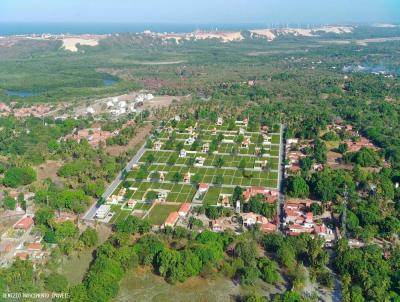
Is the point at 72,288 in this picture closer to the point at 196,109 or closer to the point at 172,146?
the point at 172,146

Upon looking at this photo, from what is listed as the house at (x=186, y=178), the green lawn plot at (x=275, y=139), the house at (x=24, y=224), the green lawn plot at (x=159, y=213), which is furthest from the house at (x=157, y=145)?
the house at (x=24, y=224)

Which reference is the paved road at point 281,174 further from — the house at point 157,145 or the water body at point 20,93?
the water body at point 20,93

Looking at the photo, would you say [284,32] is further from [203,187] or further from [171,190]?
[171,190]

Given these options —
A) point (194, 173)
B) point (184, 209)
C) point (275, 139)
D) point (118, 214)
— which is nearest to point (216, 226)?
point (184, 209)

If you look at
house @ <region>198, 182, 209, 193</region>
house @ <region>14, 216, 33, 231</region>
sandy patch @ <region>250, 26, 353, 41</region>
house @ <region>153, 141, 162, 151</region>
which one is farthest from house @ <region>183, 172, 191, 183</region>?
sandy patch @ <region>250, 26, 353, 41</region>

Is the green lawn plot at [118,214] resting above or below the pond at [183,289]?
above

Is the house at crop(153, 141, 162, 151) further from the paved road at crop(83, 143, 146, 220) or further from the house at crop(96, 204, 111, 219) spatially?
the house at crop(96, 204, 111, 219)

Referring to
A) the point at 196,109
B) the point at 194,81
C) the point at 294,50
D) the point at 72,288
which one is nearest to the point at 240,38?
the point at 294,50
